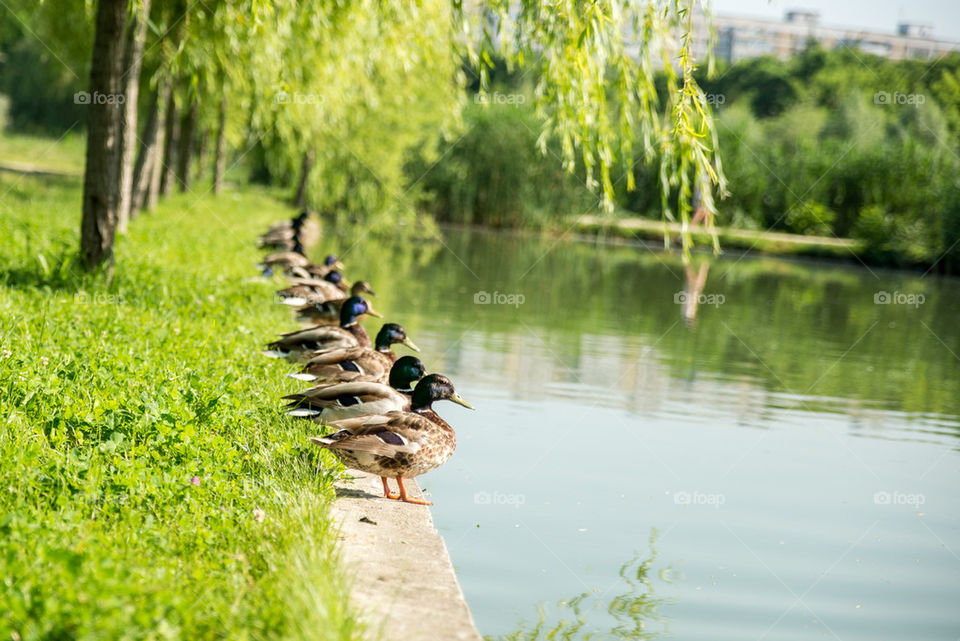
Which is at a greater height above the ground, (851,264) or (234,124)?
(234,124)

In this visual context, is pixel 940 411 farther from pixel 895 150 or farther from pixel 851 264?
pixel 895 150

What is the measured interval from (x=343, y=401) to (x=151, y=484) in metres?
1.99

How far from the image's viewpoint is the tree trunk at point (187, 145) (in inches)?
1123

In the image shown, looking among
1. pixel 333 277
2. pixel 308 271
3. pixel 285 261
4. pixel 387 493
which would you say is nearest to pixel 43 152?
pixel 285 261

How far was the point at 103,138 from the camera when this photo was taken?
1091 cm

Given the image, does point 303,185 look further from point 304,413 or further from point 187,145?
point 304,413

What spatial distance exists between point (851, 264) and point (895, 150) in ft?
31.7

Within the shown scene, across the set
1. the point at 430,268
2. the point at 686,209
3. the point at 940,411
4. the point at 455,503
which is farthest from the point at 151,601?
the point at 430,268

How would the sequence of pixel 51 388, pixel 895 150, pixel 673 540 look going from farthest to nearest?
pixel 895 150 < pixel 673 540 < pixel 51 388

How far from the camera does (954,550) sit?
7000mm

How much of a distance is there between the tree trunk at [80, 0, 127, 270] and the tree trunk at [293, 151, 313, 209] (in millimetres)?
25666

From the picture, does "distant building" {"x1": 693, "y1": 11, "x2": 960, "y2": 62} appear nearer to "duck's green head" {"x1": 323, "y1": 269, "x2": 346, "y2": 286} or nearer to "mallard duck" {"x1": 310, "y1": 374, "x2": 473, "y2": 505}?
"duck's green head" {"x1": 323, "y1": 269, "x2": 346, "y2": 286}

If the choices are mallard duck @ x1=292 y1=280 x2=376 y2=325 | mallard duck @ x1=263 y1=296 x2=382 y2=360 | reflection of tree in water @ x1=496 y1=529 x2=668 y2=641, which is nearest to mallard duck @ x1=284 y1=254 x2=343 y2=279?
mallard duck @ x1=292 y1=280 x2=376 y2=325

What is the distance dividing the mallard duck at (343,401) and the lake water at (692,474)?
2.44ft
